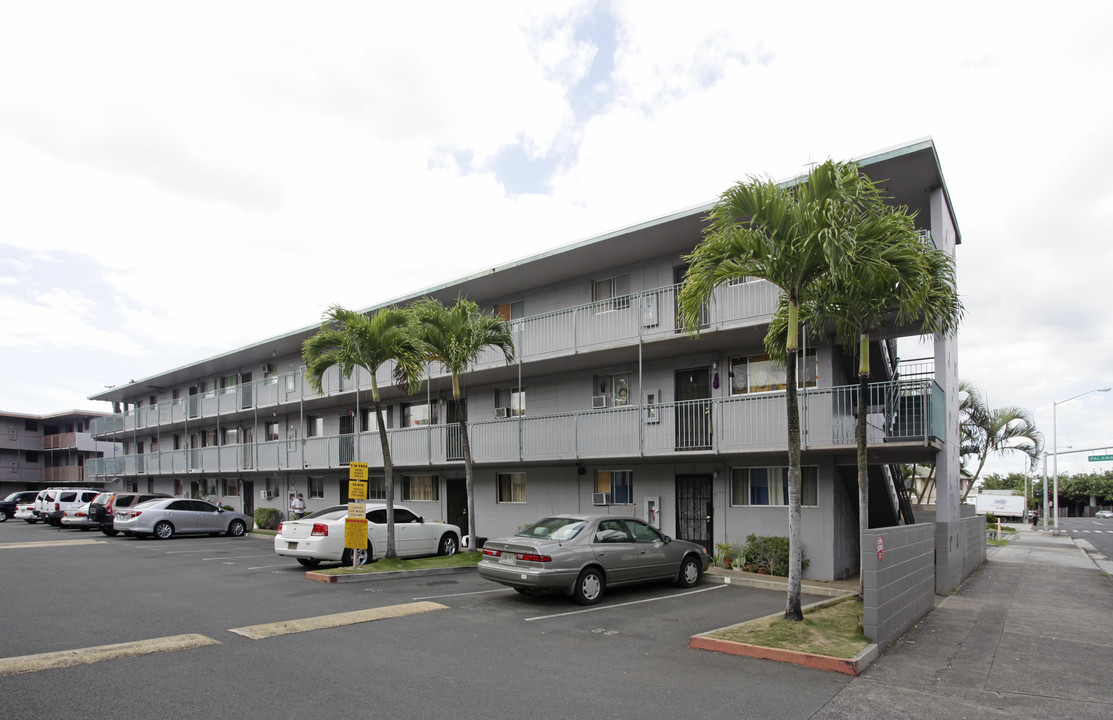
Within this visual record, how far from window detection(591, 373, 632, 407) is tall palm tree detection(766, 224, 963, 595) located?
8062 millimetres

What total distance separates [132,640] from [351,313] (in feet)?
31.9

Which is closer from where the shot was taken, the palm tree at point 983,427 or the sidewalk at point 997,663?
the sidewalk at point 997,663

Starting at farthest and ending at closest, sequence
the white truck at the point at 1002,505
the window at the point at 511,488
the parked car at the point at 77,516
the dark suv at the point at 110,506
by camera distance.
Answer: the white truck at the point at 1002,505 → the parked car at the point at 77,516 → the dark suv at the point at 110,506 → the window at the point at 511,488

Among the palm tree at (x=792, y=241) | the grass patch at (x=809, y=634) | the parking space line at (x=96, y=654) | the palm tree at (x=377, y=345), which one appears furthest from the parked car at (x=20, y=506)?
the palm tree at (x=792, y=241)

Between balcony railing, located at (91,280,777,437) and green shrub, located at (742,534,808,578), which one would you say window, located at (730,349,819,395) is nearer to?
balcony railing, located at (91,280,777,437)

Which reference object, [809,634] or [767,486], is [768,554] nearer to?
[767,486]

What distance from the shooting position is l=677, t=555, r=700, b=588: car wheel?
14430mm

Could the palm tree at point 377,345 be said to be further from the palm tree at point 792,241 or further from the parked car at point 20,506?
the parked car at point 20,506

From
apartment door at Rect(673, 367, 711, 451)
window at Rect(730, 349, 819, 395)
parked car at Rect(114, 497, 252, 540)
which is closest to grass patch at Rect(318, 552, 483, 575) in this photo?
apartment door at Rect(673, 367, 711, 451)

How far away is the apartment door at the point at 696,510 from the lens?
18359mm

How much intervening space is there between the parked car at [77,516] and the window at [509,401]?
19.8 metres

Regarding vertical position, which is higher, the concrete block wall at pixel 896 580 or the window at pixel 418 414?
the window at pixel 418 414

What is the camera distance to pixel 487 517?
2395 cm

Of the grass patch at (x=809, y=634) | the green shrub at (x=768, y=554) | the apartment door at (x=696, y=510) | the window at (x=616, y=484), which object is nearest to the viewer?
the grass patch at (x=809, y=634)
